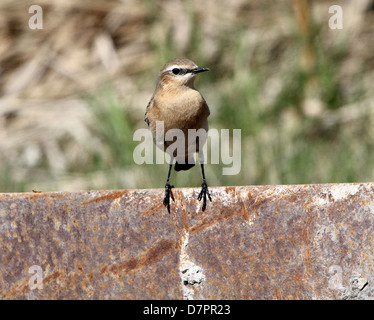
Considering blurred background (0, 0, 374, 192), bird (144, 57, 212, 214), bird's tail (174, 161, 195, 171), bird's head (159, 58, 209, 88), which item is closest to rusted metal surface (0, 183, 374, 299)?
Result: bird (144, 57, 212, 214)

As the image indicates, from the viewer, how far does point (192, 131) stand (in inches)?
153

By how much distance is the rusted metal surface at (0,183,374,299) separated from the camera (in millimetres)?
2615

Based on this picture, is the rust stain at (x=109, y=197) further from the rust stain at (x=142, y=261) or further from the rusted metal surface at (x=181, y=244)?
the rust stain at (x=142, y=261)

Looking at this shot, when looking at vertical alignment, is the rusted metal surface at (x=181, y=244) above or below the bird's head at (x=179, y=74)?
below

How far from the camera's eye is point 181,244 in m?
2.74

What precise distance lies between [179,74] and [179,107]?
314 millimetres

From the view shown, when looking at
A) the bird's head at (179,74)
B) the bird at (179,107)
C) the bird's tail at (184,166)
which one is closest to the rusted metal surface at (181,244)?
the bird at (179,107)

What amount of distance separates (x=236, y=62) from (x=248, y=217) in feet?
13.8

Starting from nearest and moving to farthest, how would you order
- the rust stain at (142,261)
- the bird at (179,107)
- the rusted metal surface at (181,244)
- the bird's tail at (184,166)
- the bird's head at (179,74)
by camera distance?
the rusted metal surface at (181,244) < the rust stain at (142,261) < the bird at (179,107) < the bird's head at (179,74) < the bird's tail at (184,166)

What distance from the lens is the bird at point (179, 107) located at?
152 inches

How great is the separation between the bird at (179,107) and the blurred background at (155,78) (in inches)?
72.5

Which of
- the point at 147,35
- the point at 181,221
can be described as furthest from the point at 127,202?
the point at 147,35

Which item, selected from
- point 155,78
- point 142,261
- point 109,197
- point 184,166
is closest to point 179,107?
point 184,166

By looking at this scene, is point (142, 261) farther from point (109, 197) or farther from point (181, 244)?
point (109, 197)
